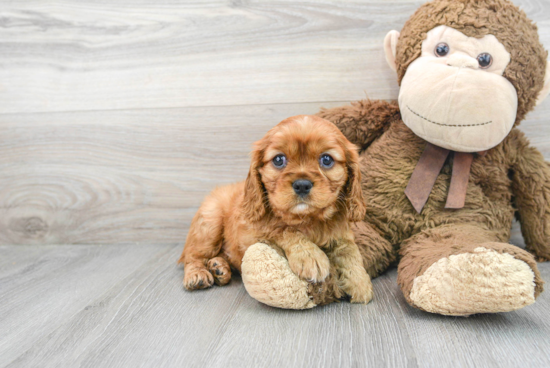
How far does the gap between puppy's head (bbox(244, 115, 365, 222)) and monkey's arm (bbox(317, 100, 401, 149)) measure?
1.43ft

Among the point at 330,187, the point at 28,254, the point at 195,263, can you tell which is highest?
the point at 330,187

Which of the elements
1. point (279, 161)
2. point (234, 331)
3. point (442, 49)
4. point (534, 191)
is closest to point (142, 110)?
point (279, 161)

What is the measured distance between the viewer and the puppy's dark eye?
4.23 ft

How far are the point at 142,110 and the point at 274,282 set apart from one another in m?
1.28

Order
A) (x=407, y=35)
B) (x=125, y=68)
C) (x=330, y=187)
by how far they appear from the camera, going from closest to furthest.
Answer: (x=330, y=187) < (x=407, y=35) < (x=125, y=68)

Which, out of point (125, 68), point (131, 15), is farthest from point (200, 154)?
point (131, 15)

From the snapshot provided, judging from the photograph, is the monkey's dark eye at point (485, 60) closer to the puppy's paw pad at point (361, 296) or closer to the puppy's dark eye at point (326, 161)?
the puppy's dark eye at point (326, 161)

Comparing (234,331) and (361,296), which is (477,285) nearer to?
(361,296)

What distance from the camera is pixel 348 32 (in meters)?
1.96

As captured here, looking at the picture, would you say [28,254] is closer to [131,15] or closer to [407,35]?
[131,15]

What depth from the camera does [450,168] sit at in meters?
1.63

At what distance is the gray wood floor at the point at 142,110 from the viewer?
1908mm

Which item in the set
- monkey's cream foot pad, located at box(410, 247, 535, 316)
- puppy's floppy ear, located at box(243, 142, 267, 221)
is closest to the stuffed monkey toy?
monkey's cream foot pad, located at box(410, 247, 535, 316)

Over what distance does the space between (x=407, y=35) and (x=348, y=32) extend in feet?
1.31
